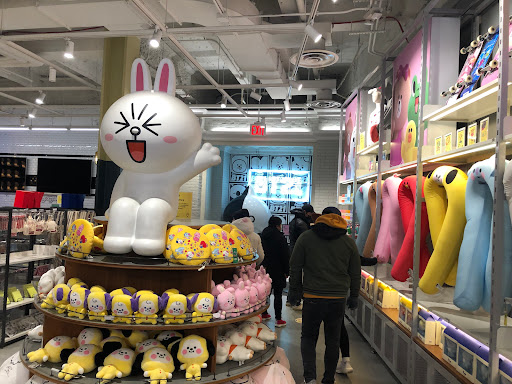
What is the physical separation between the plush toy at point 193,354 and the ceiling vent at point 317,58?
12.8 feet

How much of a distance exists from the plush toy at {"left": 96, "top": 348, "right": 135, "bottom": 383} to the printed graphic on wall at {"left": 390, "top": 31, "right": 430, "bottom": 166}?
274 cm

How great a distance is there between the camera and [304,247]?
3254mm

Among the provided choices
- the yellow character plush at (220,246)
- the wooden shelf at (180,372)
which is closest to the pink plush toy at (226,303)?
the yellow character plush at (220,246)

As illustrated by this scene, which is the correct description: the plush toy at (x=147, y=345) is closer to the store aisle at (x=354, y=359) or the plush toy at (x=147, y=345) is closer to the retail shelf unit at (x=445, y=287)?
the store aisle at (x=354, y=359)

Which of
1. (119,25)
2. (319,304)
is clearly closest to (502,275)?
(319,304)

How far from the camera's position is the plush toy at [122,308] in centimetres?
247

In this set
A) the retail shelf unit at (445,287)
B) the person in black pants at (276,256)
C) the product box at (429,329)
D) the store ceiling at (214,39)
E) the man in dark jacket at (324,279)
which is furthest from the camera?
the person in black pants at (276,256)

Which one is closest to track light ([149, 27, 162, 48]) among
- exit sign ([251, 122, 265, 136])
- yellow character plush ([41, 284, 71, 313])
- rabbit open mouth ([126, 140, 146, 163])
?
rabbit open mouth ([126, 140, 146, 163])

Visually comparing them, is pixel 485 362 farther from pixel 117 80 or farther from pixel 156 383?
pixel 117 80

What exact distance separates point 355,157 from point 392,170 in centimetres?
179

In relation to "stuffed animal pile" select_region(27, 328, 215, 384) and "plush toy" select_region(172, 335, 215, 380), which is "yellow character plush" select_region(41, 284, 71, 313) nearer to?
"stuffed animal pile" select_region(27, 328, 215, 384)

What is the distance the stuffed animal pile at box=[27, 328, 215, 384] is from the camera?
2.41m

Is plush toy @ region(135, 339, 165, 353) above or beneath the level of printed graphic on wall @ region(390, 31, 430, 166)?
beneath

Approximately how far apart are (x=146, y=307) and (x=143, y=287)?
0.30m
